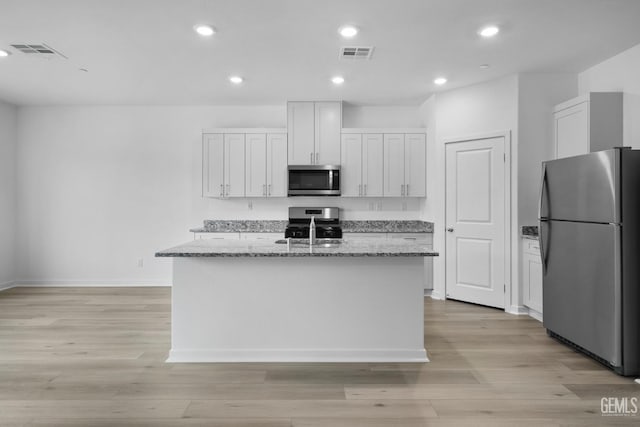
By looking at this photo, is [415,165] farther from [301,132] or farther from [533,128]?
[301,132]

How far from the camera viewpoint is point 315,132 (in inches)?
219

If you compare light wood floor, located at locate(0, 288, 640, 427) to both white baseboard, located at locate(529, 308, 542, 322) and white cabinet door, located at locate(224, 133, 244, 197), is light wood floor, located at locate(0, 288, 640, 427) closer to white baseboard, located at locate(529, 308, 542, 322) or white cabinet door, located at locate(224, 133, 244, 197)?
white baseboard, located at locate(529, 308, 542, 322)

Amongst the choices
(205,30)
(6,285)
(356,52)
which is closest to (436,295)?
(356,52)

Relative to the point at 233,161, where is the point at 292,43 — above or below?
above

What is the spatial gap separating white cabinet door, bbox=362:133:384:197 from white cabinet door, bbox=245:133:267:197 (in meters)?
1.41

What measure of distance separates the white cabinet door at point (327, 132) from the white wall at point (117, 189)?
1.52 feet

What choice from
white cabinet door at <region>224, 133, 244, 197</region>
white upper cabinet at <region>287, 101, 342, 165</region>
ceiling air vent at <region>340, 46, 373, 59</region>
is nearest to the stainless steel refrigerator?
ceiling air vent at <region>340, 46, 373, 59</region>

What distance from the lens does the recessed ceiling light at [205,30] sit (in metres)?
3.22

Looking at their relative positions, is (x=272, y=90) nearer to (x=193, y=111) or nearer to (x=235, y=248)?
(x=193, y=111)

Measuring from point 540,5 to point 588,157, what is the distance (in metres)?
1.19

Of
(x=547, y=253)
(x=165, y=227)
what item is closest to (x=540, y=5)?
(x=547, y=253)

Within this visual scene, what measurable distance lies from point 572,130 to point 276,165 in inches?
140

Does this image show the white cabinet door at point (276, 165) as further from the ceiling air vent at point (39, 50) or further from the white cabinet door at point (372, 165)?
the ceiling air vent at point (39, 50)

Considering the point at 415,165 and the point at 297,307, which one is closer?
the point at 297,307
